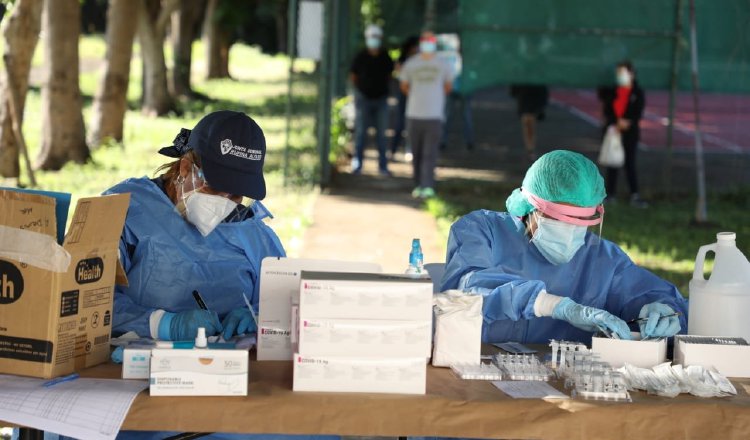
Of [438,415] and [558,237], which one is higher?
[558,237]

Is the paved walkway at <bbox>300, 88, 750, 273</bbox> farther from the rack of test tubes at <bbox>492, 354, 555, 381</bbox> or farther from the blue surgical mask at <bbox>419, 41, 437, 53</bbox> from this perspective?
the rack of test tubes at <bbox>492, 354, 555, 381</bbox>

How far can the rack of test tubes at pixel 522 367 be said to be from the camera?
3.27m

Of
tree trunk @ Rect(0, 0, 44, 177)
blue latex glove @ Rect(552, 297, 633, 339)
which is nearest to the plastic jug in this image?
blue latex glove @ Rect(552, 297, 633, 339)

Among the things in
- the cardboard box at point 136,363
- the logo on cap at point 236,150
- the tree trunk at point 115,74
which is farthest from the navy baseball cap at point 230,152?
the tree trunk at point 115,74

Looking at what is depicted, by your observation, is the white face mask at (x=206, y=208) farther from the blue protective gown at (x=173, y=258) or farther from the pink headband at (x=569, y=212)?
the pink headband at (x=569, y=212)

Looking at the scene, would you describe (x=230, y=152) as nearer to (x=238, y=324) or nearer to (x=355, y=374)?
(x=238, y=324)

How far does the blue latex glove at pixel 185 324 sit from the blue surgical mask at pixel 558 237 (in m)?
1.10

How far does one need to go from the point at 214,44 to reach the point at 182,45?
26.9ft

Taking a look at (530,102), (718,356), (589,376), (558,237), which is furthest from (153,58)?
(589,376)

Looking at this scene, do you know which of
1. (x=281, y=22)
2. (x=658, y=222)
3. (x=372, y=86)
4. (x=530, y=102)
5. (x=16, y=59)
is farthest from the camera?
(x=281, y=22)

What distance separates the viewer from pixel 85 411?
292 cm

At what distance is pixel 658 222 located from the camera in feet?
37.0

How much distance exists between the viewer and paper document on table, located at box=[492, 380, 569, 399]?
308 centimetres

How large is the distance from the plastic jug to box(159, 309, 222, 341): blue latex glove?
143 cm
